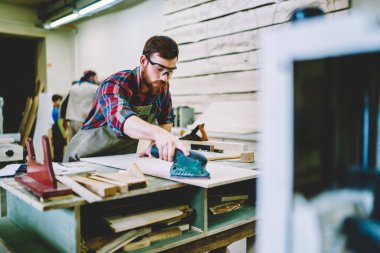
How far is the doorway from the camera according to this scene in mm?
7688

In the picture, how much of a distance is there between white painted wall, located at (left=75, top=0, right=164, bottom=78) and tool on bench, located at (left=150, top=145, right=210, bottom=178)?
13.2 ft

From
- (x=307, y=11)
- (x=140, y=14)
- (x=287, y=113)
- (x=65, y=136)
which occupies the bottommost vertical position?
(x=65, y=136)

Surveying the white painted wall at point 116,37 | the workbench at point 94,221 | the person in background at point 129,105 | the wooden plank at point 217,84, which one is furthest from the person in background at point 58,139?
the workbench at point 94,221

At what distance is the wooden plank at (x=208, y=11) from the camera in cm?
389

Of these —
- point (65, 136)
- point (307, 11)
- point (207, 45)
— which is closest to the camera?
point (307, 11)

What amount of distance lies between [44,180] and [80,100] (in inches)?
157

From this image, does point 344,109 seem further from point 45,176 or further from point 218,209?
point 218,209

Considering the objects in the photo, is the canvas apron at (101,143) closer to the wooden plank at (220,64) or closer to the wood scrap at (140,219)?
the wood scrap at (140,219)

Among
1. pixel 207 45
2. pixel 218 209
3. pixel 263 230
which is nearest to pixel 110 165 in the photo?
pixel 218 209

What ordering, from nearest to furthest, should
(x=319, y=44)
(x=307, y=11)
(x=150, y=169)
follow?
(x=319, y=44), (x=307, y=11), (x=150, y=169)

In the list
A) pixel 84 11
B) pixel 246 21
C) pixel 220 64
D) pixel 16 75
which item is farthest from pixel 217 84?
pixel 16 75

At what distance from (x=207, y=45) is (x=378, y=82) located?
12.7 ft

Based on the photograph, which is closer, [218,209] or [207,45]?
[218,209]

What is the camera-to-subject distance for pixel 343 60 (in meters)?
0.51
